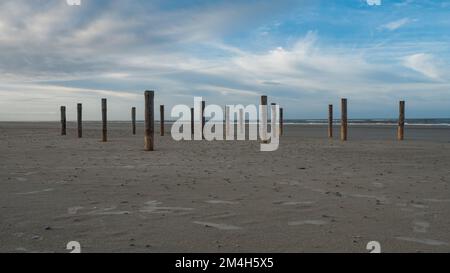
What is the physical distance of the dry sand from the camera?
12.6 ft

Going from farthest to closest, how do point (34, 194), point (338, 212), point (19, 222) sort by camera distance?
point (34, 194) < point (338, 212) < point (19, 222)

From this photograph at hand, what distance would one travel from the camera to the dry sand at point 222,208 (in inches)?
151

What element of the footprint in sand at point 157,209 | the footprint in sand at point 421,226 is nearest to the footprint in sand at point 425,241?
the footprint in sand at point 421,226

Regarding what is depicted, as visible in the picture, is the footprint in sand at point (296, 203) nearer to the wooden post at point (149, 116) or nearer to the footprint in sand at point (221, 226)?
the footprint in sand at point (221, 226)

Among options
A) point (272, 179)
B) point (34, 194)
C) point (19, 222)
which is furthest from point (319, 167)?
point (19, 222)

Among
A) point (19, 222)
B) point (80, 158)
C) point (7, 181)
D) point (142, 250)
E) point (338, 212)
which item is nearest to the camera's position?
point (142, 250)

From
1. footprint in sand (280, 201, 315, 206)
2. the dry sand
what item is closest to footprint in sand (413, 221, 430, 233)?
the dry sand

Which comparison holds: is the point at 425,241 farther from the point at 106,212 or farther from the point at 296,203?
the point at 106,212

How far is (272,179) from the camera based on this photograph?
7.49 metres

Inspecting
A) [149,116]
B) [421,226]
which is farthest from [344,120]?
[421,226]

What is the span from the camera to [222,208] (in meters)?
5.19

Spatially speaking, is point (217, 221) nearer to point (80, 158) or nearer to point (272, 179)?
point (272, 179)

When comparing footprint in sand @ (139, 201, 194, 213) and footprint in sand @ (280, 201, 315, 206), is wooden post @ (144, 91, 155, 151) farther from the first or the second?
footprint in sand @ (280, 201, 315, 206)

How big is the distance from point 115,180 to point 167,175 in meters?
1.04
